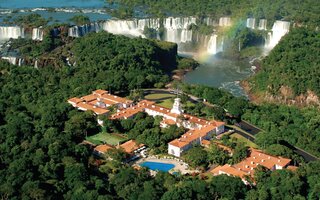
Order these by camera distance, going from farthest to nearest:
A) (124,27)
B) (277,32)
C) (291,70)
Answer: (124,27) < (277,32) < (291,70)

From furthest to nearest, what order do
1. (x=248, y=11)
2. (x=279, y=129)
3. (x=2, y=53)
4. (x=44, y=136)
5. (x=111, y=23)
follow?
(x=248, y=11)
(x=111, y=23)
(x=2, y=53)
(x=279, y=129)
(x=44, y=136)

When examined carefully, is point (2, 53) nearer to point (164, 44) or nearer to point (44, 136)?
point (164, 44)

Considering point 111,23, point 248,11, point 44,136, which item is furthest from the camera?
point 248,11

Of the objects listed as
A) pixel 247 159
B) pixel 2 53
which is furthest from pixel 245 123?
pixel 2 53

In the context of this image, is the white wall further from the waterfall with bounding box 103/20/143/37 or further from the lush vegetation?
the waterfall with bounding box 103/20/143/37

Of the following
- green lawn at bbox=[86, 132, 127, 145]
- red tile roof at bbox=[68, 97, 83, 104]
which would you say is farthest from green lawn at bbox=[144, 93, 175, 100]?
green lawn at bbox=[86, 132, 127, 145]

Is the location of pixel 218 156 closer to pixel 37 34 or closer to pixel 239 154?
pixel 239 154

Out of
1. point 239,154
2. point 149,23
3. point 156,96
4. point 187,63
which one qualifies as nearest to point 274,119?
point 239,154
